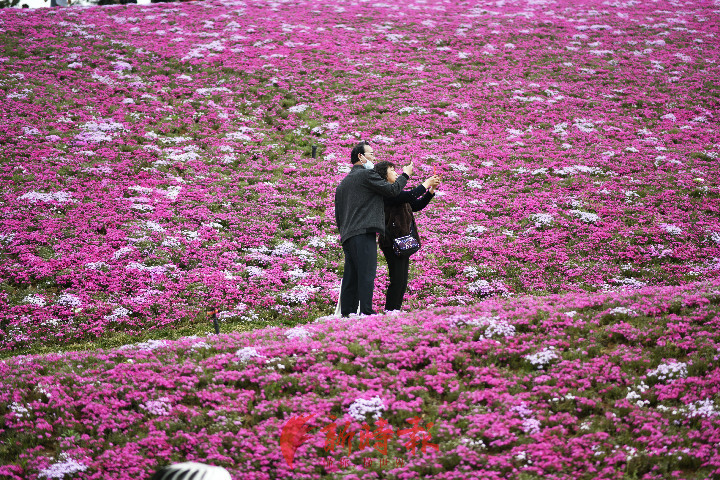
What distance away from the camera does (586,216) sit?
747 inches

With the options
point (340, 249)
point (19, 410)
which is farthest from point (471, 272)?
point (19, 410)

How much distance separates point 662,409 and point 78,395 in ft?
29.2

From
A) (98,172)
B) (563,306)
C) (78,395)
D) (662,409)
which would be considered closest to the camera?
(662,409)

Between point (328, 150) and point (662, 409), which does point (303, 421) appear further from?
point (328, 150)

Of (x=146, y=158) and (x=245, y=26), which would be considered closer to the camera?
(x=146, y=158)

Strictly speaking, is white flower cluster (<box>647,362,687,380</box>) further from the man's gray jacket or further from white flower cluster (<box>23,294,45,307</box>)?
white flower cluster (<box>23,294,45,307</box>)

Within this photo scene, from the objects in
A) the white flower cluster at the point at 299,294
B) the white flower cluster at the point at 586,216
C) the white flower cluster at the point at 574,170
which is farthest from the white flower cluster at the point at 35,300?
the white flower cluster at the point at 574,170

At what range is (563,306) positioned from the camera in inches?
428

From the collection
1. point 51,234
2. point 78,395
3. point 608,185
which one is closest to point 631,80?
point 608,185

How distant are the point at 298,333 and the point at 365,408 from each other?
3.03 metres

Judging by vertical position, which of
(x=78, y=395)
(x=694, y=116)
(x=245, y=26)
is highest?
(x=245, y=26)

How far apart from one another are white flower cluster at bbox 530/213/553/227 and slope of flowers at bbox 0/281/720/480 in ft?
26.4

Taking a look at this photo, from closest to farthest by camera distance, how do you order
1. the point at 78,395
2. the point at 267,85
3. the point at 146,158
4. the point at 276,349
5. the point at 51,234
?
the point at 78,395 → the point at 276,349 → the point at 51,234 → the point at 146,158 → the point at 267,85

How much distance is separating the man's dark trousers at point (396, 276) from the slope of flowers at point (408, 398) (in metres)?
1.21
